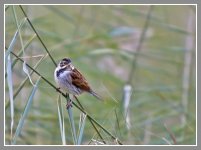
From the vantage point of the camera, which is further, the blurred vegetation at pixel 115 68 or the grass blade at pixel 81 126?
the blurred vegetation at pixel 115 68

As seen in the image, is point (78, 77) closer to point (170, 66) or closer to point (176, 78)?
point (176, 78)

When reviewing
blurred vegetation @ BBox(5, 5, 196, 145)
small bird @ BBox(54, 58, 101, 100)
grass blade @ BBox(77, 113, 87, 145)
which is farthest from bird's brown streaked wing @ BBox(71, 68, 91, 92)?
blurred vegetation @ BBox(5, 5, 196, 145)

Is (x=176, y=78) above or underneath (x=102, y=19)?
underneath

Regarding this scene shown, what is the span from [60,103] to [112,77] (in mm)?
1446

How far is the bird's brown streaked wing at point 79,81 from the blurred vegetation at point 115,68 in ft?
1.59

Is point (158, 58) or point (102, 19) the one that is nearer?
point (158, 58)

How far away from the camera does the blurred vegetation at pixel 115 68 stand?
Result: 3104 mm

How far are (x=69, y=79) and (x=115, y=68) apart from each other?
1.59 m

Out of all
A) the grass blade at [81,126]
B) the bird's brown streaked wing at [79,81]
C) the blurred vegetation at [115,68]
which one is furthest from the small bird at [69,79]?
the blurred vegetation at [115,68]

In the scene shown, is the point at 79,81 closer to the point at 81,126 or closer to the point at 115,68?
the point at 81,126

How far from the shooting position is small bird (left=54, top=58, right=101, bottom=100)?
2.23m

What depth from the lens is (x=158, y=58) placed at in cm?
351

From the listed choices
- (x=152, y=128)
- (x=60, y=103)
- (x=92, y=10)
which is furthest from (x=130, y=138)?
(x=92, y=10)

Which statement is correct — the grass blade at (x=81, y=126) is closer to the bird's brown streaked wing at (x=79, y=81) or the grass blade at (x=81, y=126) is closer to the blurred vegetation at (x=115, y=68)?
the bird's brown streaked wing at (x=79, y=81)
